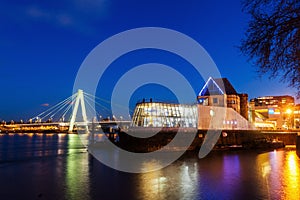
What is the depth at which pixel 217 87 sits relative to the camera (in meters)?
80.2

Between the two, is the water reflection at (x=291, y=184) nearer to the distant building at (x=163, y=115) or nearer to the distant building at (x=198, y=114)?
the distant building at (x=198, y=114)

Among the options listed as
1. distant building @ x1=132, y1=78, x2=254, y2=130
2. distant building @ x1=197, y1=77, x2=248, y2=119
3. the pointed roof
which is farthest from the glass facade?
the pointed roof

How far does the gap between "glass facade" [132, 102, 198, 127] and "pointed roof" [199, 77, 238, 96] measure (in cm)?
1537

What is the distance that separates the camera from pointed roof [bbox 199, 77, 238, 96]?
79.3 metres

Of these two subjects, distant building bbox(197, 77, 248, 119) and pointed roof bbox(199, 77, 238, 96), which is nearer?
distant building bbox(197, 77, 248, 119)

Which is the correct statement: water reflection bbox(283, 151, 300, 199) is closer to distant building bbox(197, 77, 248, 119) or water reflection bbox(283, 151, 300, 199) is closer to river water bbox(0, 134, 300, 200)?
river water bbox(0, 134, 300, 200)

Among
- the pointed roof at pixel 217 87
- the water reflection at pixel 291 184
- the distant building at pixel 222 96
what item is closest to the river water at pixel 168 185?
the water reflection at pixel 291 184

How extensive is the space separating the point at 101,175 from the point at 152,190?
6.87 metres

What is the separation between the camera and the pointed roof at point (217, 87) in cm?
7931

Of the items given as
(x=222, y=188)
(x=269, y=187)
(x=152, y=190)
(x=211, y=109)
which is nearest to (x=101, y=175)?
(x=152, y=190)

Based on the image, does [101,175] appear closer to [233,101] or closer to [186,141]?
[186,141]

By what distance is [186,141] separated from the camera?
141ft

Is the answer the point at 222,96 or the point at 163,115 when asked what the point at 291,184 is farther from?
the point at 222,96

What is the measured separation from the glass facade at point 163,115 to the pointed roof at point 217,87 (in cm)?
1537
